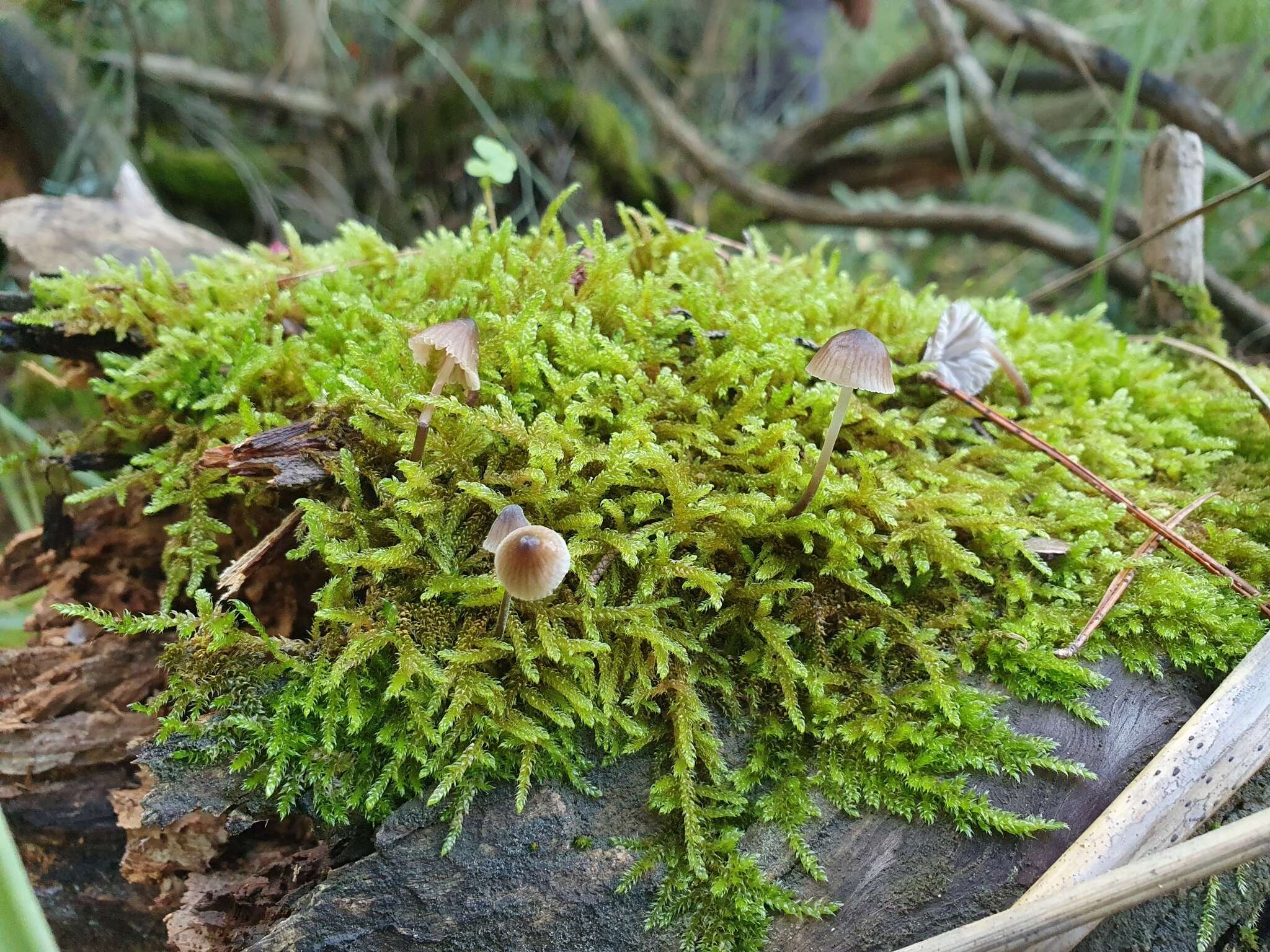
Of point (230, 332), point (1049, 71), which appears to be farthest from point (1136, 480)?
point (1049, 71)

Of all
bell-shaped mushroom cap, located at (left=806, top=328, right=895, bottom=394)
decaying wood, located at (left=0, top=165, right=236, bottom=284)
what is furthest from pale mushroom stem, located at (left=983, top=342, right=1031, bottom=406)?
decaying wood, located at (left=0, top=165, right=236, bottom=284)

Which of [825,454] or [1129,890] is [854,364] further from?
[1129,890]

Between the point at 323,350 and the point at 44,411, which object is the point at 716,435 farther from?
the point at 44,411

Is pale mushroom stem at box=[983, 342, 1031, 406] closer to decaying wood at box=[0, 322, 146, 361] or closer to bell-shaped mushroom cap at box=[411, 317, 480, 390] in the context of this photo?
bell-shaped mushroom cap at box=[411, 317, 480, 390]

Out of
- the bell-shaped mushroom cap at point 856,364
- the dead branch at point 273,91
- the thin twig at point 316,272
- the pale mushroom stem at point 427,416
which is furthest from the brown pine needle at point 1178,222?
the dead branch at point 273,91

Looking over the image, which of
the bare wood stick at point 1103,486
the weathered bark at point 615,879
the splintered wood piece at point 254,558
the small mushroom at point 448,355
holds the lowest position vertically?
the weathered bark at point 615,879

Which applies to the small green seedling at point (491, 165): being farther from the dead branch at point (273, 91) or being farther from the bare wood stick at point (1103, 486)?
the dead branch at point (273, 91)

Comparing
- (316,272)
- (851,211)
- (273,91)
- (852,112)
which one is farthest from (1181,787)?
(273,91)
